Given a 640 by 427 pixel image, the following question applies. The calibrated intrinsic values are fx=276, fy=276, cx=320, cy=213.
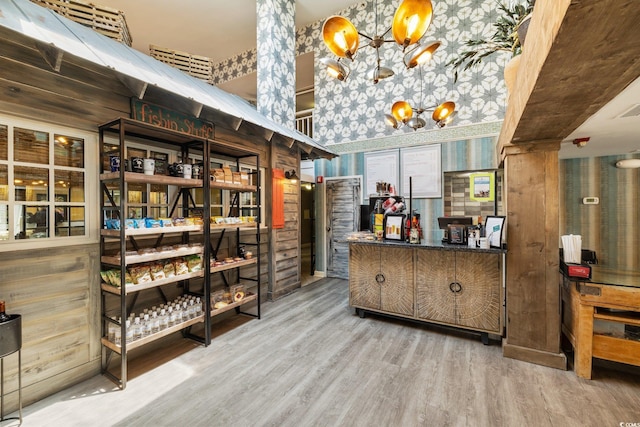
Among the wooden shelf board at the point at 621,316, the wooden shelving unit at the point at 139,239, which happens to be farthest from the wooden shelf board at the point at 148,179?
the wooden shelf board at the point at 621,316

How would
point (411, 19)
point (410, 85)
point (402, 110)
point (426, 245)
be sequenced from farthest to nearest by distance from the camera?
point (410, 85) < point (402, 110) < point (426, 245) < point (411, 19)

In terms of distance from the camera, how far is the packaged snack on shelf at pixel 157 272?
259 centimetres

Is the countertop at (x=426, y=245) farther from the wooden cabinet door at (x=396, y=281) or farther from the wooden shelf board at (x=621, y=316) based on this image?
the wooden shelf board at (x=621, y=316)

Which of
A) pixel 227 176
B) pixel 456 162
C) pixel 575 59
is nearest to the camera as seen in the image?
pixel 575 59

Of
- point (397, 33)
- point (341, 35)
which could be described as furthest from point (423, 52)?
point (341, 35)

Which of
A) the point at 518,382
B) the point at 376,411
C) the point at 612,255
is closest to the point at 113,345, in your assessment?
the point at 376,411

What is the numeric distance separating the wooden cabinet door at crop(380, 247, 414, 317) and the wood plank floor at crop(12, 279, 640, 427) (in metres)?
0.38

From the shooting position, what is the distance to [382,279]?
352 cm

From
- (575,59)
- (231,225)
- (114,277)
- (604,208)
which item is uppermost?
(575,59)

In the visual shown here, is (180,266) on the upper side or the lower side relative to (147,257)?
lower

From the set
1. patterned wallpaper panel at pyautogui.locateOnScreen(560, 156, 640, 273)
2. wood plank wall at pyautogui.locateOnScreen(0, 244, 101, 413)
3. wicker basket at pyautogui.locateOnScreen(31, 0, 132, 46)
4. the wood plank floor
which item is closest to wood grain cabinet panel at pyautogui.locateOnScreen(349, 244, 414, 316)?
the wood plank floor

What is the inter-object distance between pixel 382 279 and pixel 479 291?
1071mm

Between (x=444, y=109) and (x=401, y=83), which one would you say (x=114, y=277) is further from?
(x=401, y=83)

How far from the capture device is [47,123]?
2.19 meters
